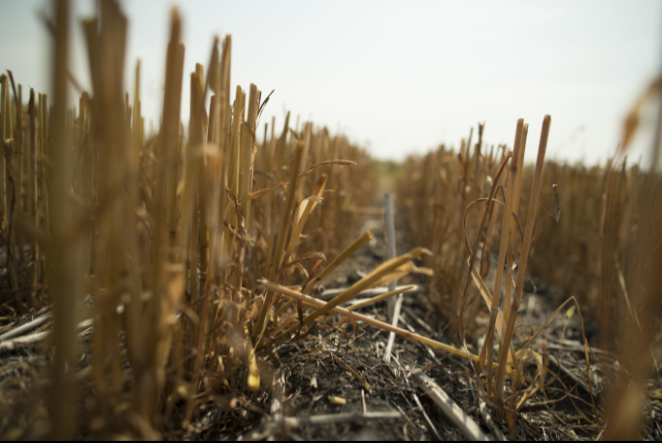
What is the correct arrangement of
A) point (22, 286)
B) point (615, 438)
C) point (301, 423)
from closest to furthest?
point (615, 438), point (301, 423), point (22, 286)

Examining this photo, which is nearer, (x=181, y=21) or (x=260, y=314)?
(x=181, y=21)

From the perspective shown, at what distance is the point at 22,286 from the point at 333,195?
142cm

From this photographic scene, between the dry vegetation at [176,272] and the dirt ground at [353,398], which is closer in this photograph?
the dry vegetation at [176,272]

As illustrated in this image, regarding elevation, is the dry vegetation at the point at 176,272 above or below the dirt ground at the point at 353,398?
above

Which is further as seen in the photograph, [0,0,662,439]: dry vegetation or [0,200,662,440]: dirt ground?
[0,200,662,440]: dirt ground

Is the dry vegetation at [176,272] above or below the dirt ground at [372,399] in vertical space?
above

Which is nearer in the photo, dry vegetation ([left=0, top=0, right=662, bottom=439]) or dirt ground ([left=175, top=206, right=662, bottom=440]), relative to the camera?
dry vegetation ([left=0, top=0, right=662, bottom=439])

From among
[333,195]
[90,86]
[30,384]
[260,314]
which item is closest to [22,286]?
[30,384]

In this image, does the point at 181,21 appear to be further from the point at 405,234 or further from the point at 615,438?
the point at 405,234

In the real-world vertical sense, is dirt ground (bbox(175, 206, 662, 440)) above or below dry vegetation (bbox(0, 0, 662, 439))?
below

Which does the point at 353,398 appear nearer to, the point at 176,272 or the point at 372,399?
the point at 372,399

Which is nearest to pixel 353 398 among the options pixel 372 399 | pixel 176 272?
pixel 372 399

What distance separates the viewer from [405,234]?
434 cm

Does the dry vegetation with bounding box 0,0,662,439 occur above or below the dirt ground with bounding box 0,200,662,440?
above
